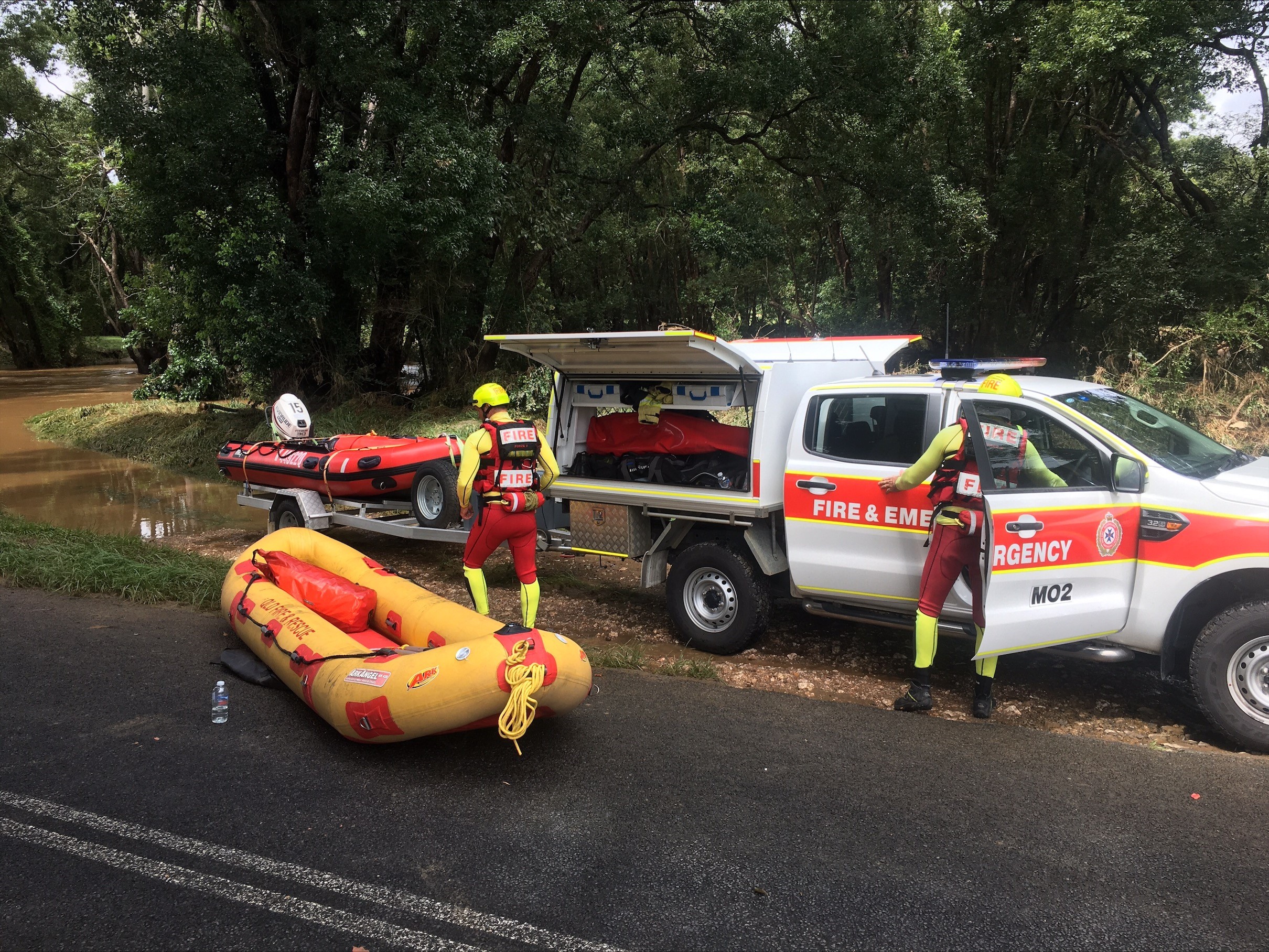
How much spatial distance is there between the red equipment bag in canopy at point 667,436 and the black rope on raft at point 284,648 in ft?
Answer: 9.91

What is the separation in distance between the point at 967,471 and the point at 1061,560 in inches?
28.2

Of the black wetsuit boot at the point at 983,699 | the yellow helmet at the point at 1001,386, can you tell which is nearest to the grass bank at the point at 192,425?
the yellow helmet at the point at 1001,386

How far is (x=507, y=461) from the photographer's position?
6.30 metres

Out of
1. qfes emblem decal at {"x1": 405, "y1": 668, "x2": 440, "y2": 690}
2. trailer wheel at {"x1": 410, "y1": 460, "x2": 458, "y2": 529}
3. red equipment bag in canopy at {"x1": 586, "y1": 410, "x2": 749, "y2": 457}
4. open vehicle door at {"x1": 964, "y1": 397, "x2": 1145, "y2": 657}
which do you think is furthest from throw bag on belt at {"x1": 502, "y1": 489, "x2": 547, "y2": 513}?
open vehicle door at {"x1": 964, "y1": 397, "x2": 1145, "y2": 657}

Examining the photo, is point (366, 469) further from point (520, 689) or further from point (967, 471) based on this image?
point (967, 471)

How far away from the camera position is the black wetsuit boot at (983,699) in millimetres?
5422

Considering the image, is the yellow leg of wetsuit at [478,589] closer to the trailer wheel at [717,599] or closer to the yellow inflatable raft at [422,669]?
the yellow inflatable raft at [422,669]

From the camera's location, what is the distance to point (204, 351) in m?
21.1

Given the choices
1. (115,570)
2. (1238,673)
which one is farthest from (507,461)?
(115,570)

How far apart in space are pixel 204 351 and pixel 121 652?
16.4 m

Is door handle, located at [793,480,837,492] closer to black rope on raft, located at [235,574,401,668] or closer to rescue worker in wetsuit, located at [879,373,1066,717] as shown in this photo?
rescue worker in wetsuit, located at [879,373,1066,717]

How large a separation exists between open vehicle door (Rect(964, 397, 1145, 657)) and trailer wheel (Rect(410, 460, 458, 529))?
5.27 m

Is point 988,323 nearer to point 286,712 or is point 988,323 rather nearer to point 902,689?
point 902,689

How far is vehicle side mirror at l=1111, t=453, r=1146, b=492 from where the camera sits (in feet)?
16.5
